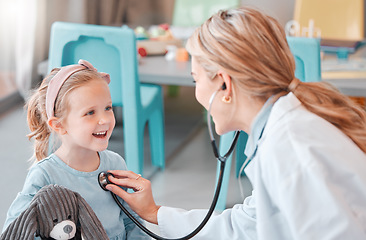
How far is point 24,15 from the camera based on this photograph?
3.45 metres

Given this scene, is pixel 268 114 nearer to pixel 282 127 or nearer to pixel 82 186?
pixel 282 127

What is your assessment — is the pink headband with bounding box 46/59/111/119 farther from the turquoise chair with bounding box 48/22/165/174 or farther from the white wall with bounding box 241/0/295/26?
the white wall with bounding box 241/0/295/26

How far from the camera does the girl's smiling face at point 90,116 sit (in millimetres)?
1287

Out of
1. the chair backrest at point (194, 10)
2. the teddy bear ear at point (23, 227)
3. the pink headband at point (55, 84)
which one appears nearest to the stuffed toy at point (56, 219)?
the teddy bear ear at point (23, 227)

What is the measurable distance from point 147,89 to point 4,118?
47.6 inches

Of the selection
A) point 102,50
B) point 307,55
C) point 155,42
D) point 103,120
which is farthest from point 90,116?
point 155,42

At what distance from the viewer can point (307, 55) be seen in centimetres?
196

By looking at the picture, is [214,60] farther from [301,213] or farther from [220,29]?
[301,213]

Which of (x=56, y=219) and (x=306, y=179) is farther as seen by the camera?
(x=56, y=219)

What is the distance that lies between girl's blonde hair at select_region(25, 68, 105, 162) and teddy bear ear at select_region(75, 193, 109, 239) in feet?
Answer: 0.80

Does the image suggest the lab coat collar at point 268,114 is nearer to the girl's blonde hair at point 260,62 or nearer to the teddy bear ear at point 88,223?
the girl's blonde hair at point 260,62

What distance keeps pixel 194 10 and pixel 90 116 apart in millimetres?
2455

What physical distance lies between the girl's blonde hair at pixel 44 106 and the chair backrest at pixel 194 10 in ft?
7.63

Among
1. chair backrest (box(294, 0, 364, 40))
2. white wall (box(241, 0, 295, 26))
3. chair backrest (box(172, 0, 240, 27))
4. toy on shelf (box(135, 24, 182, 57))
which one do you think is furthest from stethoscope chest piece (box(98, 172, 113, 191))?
white wall (box(241, 0, 295, 26))
